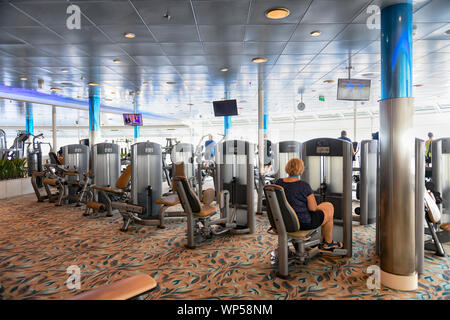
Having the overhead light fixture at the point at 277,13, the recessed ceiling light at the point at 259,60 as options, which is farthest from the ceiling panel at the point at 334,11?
the recessed ceiling light at the point at 259,60

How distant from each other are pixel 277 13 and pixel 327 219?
8.57ft

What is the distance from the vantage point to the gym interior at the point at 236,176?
290 centimetres

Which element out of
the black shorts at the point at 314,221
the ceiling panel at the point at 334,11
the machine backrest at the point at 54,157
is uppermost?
the ceiling panel at the point at 334,11

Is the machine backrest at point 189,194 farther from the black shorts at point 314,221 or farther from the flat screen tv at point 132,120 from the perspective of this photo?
the flat screen tv at point 132,120

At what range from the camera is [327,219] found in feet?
11.1

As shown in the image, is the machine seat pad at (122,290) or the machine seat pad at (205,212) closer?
the machine seat pad at (122,290)

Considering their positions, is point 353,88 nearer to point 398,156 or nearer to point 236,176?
point 236,176

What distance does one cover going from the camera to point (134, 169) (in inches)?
206

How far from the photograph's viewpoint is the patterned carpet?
280 cm

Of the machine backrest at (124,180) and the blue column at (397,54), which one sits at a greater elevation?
the blue column at (397,54)

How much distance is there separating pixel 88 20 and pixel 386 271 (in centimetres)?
467

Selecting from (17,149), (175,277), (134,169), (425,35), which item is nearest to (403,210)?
(175,277)

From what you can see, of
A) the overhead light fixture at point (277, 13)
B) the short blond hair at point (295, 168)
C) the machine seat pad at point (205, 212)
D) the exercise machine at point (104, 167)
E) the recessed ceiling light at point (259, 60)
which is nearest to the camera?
the short blond hair at point (295, 168)

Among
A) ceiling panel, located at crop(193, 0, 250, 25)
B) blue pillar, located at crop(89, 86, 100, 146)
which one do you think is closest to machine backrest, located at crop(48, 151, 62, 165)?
blue pillar, located at crop(89, 86, 100, 146)
